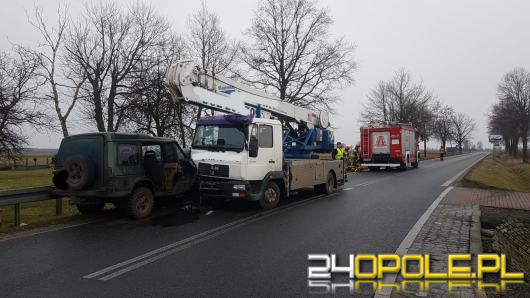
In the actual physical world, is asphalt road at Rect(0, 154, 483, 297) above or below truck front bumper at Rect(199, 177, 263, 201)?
below

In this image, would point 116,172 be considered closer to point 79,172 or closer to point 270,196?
point 79,172

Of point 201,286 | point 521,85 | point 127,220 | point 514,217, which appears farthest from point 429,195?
point 521,85

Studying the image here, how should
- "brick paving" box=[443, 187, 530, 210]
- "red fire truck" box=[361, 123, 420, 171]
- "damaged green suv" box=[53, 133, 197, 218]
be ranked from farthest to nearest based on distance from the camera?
"red fire truck" box=[361, 123, 420, 171], "brick paving" box=[443, 187, 530, 210], "damaged green suv" box=[53, 133, 197, 218]

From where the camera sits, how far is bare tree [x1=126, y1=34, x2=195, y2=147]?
21.0 metres

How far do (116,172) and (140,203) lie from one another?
39.2 inches

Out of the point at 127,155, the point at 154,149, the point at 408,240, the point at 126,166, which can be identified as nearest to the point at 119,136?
the point at 127,155

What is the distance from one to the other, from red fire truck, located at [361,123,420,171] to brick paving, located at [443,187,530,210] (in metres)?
11.4

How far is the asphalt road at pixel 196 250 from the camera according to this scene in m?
4.65

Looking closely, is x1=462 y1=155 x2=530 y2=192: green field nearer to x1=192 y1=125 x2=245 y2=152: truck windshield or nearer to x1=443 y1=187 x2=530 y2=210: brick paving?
A: x1=443 y1=187 x2=530 y2=210: brick paving

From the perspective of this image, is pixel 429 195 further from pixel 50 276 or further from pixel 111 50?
pixel 111 50

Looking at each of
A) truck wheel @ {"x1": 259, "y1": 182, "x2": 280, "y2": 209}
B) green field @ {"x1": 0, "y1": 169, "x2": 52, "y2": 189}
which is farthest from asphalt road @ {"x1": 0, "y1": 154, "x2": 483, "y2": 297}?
green field @ {"x1": 0, "y1": 169, "x2": 52, "y2": 189}

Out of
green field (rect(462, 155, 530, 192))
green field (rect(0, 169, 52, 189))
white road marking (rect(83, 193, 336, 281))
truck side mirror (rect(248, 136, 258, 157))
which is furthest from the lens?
green field (rect(0, 169, 52, 189))

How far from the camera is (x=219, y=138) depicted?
405 inches

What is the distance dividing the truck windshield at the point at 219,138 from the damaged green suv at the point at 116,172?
1024mm
